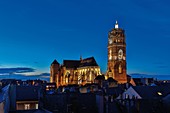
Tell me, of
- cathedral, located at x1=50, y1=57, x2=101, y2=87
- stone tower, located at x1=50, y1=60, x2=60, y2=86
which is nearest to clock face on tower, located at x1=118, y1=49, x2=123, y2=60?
cathedral, located at x1=50, y1=57, x2=101, y2=87

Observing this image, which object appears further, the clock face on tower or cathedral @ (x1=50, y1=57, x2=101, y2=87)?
cathedral @ (x1=50, y1=57, x2=101, y2=87)

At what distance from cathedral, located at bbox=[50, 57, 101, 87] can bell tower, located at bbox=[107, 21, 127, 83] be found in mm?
11774

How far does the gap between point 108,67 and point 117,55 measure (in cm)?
871

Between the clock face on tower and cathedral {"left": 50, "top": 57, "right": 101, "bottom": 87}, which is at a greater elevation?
the clock face on tower

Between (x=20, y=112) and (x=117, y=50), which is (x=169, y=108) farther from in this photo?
(x=117, y=50)

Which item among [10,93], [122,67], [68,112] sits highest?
[122,67]

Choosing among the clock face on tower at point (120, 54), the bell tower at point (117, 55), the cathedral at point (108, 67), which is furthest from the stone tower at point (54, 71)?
the clock face on tower at point (120, 54)

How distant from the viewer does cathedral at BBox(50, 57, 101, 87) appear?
164913 mm

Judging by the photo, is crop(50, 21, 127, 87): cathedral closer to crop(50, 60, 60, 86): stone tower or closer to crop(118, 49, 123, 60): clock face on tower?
crop(118, 49, 123, 60): clock face on tower

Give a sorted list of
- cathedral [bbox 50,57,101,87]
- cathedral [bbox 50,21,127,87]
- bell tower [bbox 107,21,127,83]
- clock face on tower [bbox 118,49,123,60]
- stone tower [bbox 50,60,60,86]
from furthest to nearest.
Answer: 1. stone tower [bbox 50,60,60,86]
2. cathedral [bbox 50,57,101,87]
3. clock face on tower [bbox 118,49,123,60]
4. cathedral [bbox 50,21,127,87]
5. bell tower [bbox 107,21,127,83]

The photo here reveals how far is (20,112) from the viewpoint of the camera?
28609mm

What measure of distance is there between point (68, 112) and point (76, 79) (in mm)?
136798

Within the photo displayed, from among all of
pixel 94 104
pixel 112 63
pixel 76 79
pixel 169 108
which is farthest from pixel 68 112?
pixel 76 79

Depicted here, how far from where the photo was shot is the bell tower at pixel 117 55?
155 meters
